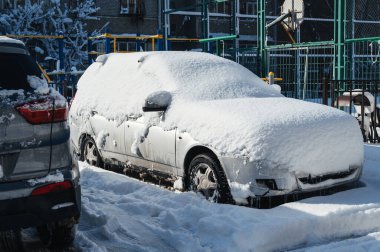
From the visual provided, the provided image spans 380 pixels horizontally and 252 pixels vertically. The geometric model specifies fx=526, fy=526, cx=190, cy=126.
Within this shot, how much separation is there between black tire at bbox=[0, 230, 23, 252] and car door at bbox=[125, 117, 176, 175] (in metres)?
2.03

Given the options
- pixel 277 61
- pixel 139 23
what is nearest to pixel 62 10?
pixel 139 23

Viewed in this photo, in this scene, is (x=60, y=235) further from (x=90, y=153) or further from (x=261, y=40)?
(x=261, y=40)

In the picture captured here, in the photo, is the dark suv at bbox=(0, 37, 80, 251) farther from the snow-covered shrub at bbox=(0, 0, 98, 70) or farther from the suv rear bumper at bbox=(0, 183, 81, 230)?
the snow-covered shrub at bbox=(0, 0, 98, 70)

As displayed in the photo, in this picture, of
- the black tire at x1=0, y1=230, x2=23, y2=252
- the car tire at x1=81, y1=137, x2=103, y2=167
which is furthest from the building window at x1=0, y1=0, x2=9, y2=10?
the black tire at x1=0, y1=230, x2=23, y2=252

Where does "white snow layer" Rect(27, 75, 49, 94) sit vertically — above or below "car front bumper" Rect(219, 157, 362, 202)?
above

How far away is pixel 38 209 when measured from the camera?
11.5 ft

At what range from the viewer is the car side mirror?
6.15 m

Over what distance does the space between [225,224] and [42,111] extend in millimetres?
1873

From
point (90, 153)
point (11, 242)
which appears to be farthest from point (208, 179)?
point (90, 153)

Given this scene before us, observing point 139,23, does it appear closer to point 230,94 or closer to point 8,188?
point 230,94

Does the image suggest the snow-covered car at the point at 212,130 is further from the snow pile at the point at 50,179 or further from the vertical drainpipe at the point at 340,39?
the vertical drainpipe at the point at 340,39

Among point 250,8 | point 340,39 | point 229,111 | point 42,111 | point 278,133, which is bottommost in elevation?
point 278,133

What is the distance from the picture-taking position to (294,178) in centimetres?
511

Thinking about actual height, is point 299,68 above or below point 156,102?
above
